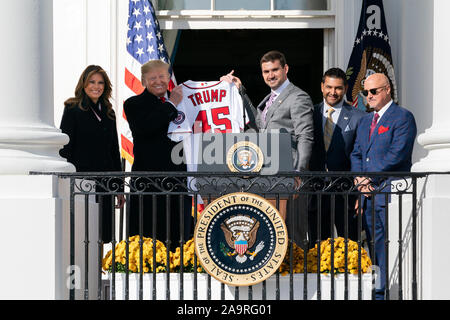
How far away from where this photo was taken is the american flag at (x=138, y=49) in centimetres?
952

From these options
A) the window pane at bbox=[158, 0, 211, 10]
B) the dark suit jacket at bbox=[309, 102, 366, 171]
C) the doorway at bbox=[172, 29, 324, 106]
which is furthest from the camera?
the doorway at bbox=[172, 29, 324, 106]

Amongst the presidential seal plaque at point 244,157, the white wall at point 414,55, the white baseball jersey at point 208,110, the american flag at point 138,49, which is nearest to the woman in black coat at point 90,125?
the white baseball jersey at point 208,110

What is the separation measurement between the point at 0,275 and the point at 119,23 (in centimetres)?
396

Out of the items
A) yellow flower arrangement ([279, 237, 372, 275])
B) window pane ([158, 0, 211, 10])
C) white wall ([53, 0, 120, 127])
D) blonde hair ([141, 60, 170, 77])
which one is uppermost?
window pane ([158, 0, 211, 10])

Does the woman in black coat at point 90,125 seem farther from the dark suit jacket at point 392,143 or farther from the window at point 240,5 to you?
the dark suit jacket at point 392,143

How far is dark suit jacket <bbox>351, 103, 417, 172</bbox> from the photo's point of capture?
779 cm

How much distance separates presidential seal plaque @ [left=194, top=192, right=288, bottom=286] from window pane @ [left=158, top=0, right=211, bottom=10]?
12.4ft

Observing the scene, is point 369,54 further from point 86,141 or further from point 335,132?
point 86,141

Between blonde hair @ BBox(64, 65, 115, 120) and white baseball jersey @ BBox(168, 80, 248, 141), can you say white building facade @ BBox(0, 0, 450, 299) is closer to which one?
blonde hair @ BBox(64, 65, 115, 120)

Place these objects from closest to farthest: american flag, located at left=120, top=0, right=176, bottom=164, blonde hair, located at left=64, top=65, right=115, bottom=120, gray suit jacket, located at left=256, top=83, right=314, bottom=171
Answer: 1. gray suit jacket, located at left=256, top=83, right=314, bottom=171
2. blonde hair, located at left=64, top=65, right=115, bottom=120
3. american flag, located at left=120, top=0, right=176, bottom=164

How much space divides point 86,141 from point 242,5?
9.33ft

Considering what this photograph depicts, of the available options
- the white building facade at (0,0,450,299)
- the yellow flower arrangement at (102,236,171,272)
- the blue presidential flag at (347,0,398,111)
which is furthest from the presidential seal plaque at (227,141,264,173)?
the blue presidential flag at (347,0,398,111)
